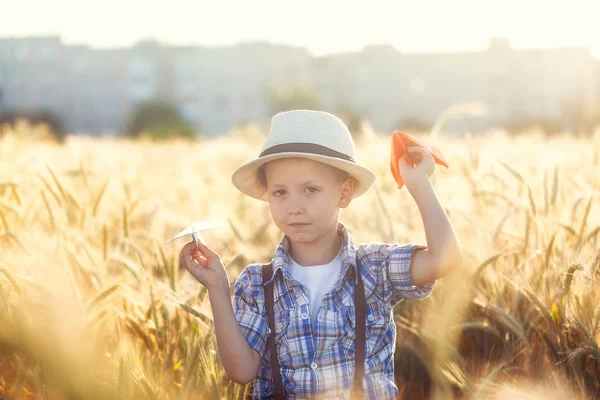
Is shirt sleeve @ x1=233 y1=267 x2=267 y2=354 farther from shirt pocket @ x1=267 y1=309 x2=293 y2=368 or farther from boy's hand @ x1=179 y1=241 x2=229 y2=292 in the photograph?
boy's hand @ x1=179 y1=241 x2=229 y2=292

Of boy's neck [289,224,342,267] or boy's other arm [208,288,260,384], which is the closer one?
boy's other arm [208,288,260,384]

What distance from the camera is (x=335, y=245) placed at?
176cm

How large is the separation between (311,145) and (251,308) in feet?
1.52

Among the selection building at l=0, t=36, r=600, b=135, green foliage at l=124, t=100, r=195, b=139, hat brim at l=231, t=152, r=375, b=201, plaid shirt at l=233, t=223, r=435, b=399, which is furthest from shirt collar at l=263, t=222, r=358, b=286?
building at l=0, t=36, r=600, b=135

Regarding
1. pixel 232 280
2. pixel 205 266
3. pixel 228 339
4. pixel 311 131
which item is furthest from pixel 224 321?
pixel 232 280

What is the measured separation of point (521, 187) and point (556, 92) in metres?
47.6

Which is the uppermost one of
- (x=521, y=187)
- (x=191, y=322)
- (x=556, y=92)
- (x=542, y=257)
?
(x=556, y=92)

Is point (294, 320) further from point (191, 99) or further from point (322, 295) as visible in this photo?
point (191, 99)

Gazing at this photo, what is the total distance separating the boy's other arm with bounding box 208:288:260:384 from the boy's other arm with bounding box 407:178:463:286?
0.48m

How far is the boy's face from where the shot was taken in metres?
1.61

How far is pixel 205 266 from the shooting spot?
158cm

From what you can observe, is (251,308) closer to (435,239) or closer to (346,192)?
(346,192)

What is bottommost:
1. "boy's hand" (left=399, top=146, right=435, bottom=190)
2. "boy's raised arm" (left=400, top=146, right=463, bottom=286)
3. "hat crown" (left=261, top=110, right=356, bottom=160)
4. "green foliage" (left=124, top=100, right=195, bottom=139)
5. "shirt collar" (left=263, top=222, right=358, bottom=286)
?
"shirt collar" (left=263, top=222, right=358, bottom=286)

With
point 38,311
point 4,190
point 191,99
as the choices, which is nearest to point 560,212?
point 38,311
